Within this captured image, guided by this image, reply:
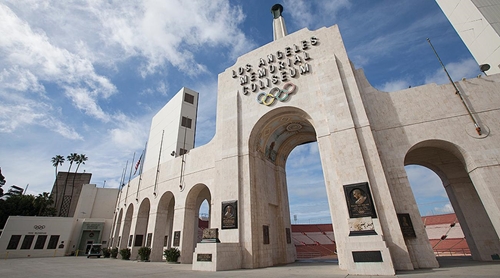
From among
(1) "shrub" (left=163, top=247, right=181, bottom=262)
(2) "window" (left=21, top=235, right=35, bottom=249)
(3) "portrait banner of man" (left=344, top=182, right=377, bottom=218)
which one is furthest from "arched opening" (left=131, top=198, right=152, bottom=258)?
(3) "portrait banner of man" (left=344, top=182, right=377, bottom=218)

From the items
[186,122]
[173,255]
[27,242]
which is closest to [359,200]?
[173,255]

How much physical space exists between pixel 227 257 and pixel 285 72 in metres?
12.8

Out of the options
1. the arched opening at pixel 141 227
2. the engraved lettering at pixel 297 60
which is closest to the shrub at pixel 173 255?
the arched opening at pixel 141 227

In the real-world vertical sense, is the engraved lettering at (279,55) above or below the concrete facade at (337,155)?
above

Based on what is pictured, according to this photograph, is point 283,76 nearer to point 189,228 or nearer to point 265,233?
point 265,233

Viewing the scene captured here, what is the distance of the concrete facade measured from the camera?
10.6 metres

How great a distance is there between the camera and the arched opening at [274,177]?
15062 millimetres

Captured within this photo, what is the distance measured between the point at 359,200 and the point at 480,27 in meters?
16.9

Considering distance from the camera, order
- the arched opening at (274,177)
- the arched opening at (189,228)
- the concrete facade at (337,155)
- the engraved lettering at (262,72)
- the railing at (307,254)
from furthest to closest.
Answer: the railing at (307,254) < the arched opening at (189,228) < the engraved lettering at (262,72) < the arched opening at (274,177) < the concrete facade at (337,155)

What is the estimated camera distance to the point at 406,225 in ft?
35.6

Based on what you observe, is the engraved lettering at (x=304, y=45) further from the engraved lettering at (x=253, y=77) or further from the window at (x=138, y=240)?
the window at (x=138, y=240)

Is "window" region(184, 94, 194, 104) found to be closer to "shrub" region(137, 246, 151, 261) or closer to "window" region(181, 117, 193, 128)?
"window" region(181, 117, 193, 128)

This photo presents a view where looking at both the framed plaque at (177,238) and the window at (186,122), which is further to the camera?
the window at (186,122)

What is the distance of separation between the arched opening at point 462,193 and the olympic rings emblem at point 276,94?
8092mm
